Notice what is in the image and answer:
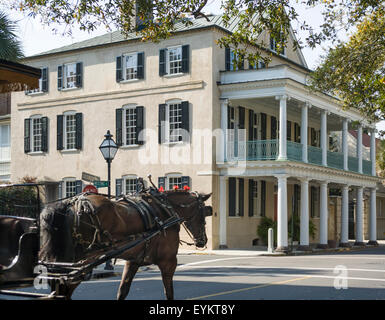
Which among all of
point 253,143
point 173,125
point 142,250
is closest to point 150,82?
point 173,125

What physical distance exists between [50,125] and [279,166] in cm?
1395

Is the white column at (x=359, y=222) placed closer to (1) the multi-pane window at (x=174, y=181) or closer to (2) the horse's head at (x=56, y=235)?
(1) the multi-pane window at (x=174, y=181)

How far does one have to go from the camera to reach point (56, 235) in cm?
807

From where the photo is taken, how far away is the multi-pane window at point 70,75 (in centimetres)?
3503

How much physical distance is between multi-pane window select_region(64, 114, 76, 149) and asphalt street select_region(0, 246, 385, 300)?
14.8 metres

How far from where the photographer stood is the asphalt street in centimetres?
1251

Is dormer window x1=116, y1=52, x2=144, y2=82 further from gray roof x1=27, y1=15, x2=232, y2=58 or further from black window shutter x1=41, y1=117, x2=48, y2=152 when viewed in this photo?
black window shutter x1=41, y1=117, x2=48, y2=152

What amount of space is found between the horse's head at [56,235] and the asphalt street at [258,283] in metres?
4.35

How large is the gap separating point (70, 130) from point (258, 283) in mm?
22284

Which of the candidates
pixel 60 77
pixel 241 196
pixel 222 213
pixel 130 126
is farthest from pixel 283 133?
pixel 60 77

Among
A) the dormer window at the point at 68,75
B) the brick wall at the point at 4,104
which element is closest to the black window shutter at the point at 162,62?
the dormer window at the point at 68,75

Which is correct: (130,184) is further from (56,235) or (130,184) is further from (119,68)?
(56,235)
